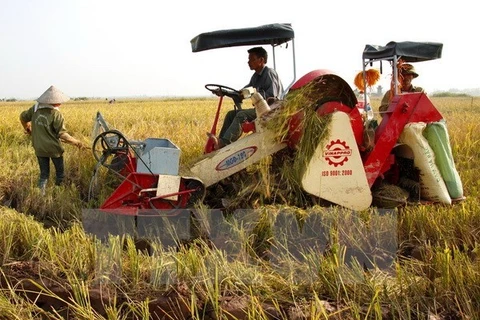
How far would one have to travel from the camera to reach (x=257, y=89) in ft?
Answer: 18.5

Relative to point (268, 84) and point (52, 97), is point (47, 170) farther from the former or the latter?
point (268, 84)

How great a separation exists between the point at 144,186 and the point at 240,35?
74.5 inches

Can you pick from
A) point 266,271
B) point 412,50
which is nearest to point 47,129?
point 266,271

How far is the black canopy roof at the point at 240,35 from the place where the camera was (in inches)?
195

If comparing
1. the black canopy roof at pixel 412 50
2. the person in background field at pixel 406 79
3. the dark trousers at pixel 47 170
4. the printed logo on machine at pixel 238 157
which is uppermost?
the black canopy roof at pixel 412 50

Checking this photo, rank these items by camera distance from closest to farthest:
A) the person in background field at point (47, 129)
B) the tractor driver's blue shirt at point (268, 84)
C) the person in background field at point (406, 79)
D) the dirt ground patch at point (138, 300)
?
the dirt ground patch at point (138, 300) < the tractor driver's blue shirt at point (268, 84) < the person in background field at point (47, 129) < the person in background field at point (406, 79)

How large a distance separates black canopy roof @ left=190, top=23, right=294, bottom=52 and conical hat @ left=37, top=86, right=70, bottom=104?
1.88m

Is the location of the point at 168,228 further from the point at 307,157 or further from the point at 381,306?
the point at 381,306

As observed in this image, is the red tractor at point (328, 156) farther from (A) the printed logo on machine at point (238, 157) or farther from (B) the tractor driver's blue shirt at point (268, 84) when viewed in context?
(B) the tractor driver's blue shirt at point (268, 84)

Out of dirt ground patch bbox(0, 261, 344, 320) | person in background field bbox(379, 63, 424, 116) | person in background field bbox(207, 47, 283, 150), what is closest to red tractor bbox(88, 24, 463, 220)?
person in background field bbox(207, 47, 283, 150)

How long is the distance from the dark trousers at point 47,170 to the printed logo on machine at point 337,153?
11.2 feet

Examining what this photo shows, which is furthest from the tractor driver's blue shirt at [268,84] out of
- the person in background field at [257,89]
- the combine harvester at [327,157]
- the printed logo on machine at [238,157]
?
the printed logo on machine at [238,157]

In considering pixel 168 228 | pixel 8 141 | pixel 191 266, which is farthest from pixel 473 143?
pixel 8 141

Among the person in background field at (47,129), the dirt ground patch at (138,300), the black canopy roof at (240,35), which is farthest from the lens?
the person in background field at (47,129)
